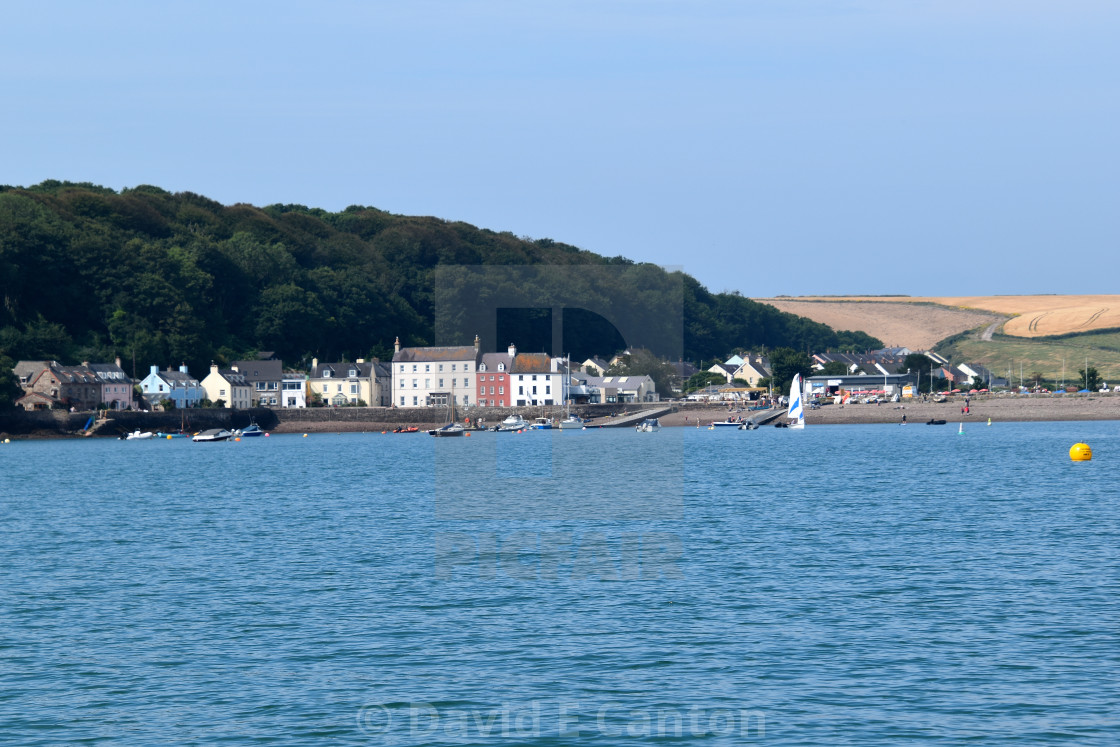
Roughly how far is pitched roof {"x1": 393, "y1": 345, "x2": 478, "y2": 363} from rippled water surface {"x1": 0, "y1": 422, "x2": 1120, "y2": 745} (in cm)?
10429

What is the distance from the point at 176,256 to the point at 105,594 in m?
161

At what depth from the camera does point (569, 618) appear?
25531 mm

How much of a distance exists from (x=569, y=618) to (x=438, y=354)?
456 feet

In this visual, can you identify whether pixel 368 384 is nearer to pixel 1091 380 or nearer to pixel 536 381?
pixel 536 381

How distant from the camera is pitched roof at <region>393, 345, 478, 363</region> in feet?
530

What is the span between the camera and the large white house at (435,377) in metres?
159

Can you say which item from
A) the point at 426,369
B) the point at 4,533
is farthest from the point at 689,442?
the point at 4,533

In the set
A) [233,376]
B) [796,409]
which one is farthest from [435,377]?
[796,409]

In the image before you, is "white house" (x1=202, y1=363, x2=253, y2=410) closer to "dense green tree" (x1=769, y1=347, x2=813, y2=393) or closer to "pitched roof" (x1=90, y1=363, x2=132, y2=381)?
"pitched roof" (x1=90, y1=363, x2=132, y2=381)

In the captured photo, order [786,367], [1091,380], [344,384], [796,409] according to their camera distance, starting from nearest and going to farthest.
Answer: [796,409], [344,384], [1091,380], [786,367]

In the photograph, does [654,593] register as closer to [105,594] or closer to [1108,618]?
[1108,618]

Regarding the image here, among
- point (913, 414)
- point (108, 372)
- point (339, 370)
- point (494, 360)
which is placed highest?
point (494, 360)

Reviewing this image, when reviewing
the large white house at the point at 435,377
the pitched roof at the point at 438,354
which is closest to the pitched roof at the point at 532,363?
the large white house at the point at 435,377

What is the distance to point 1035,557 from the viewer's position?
33.3m
